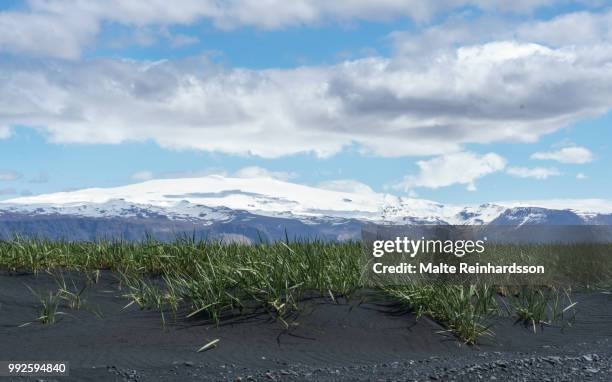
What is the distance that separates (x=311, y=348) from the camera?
6781 millimetres

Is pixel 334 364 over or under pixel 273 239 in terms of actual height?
under

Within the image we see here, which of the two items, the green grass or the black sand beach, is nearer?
the black sand beach

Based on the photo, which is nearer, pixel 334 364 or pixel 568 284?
pixel 334 364

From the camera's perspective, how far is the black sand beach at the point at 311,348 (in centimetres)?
584

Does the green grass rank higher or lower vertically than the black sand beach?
higher

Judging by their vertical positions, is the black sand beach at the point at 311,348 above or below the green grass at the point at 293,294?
below

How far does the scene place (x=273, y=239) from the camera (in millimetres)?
11242

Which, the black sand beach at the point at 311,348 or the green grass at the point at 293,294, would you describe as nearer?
the black sand beach at the point at 311,348

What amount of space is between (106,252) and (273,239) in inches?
101

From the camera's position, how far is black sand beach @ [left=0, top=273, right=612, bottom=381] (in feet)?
19.2

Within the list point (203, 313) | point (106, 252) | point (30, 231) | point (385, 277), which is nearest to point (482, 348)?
point (385, 277)

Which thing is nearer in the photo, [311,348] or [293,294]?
[311,348]

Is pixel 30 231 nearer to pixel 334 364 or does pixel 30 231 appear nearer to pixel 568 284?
pixel 334 364

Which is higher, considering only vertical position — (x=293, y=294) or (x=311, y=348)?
(x=293, y=294)
